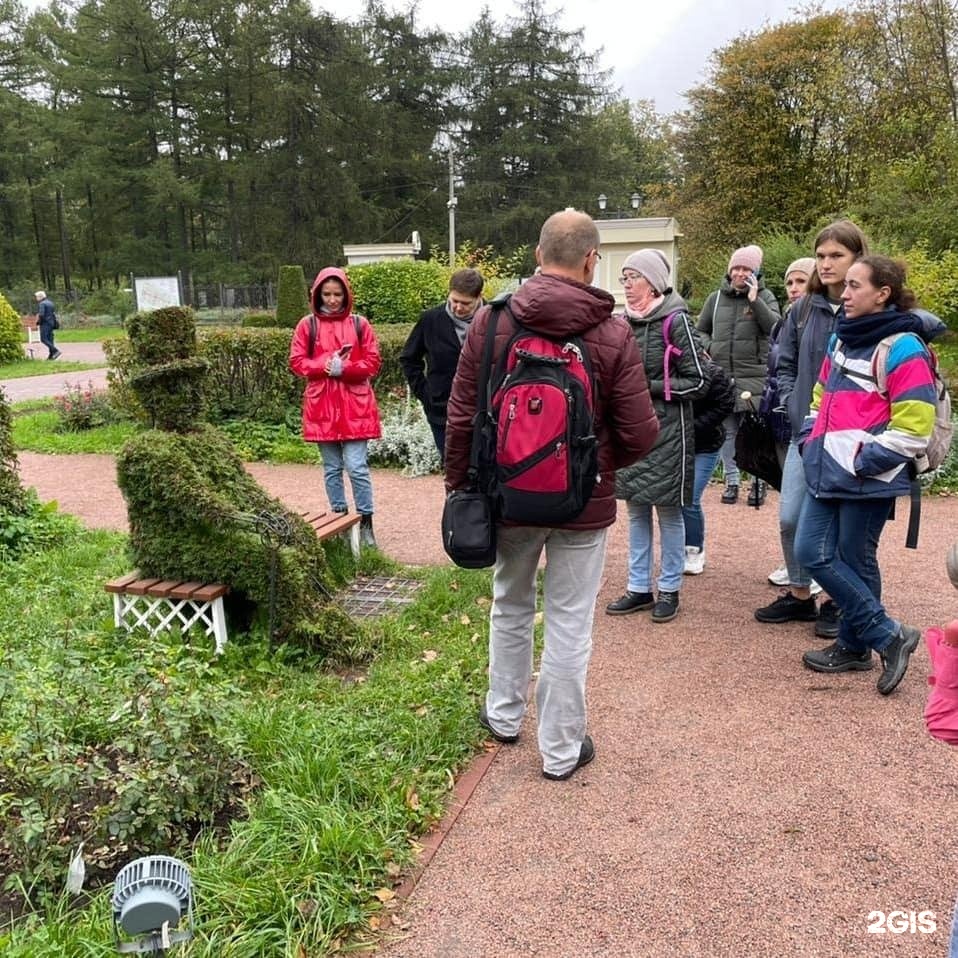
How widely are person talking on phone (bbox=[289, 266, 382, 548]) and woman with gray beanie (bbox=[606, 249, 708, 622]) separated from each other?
81.1 inches

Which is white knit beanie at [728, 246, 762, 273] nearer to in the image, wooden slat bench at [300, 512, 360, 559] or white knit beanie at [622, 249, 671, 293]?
white knit beanie at [622, 249, 671, 293]

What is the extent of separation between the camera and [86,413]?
38.6 feet

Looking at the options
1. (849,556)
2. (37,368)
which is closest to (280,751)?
(849,556)

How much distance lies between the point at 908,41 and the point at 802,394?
18044 mm

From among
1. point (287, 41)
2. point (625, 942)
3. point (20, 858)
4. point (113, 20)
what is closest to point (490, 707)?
point (625, 942)

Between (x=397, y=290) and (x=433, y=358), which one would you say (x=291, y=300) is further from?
(x=433, y=358)

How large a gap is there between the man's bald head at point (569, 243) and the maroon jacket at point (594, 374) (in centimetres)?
5

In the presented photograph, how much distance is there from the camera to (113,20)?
138 feet

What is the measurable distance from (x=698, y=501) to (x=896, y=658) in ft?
5.51

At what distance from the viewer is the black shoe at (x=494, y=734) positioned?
3.49 m

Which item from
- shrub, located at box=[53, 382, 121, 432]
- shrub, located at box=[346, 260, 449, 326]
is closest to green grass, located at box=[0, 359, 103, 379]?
shrub, located at box=[346, 260, 449, 326]

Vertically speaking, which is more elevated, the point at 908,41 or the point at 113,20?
the point at 113,20

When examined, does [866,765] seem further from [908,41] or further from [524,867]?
[908,41]

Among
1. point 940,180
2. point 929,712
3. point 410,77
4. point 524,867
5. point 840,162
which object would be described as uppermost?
point 410,77
